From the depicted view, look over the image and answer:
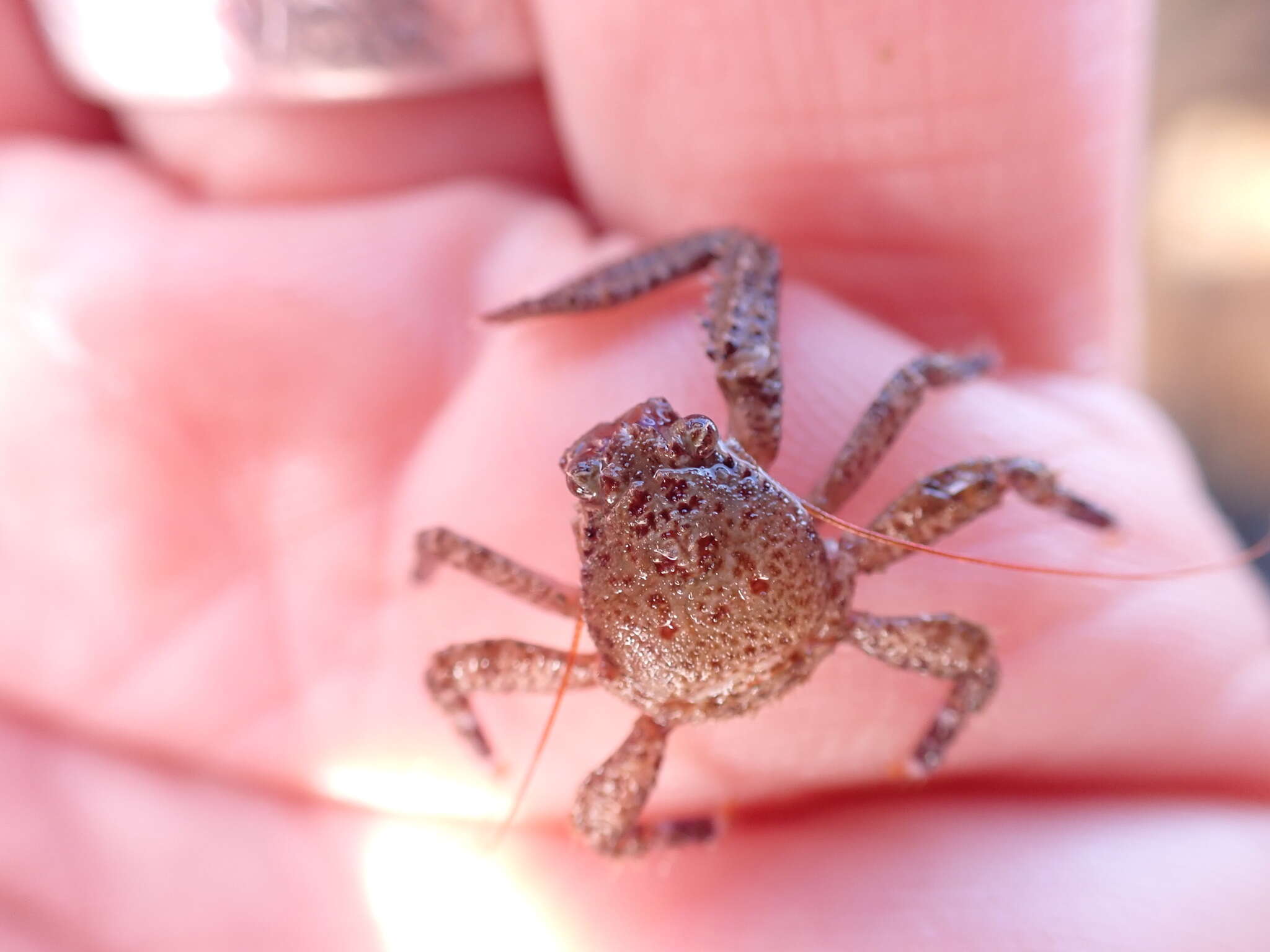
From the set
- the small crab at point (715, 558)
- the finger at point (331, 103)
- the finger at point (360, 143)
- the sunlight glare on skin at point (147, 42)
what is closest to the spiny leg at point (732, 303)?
the small crab at point (715, 558)

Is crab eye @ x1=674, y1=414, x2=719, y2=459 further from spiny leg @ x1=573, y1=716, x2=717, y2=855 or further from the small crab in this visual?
spiny leg @ x1=573, y1=716, x2=717, y2=855

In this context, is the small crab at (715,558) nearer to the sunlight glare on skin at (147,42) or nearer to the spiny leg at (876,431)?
the spiny leg at (876,431)

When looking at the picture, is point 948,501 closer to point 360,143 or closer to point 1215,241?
Result: point 360,143

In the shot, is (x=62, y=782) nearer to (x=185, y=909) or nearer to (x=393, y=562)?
(x=185, y=909)

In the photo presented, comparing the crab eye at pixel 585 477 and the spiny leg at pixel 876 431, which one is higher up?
the crab eye at pixel 585 477

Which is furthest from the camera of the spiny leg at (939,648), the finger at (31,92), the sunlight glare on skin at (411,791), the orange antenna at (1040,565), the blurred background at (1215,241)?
the blurred background at (1215,241)

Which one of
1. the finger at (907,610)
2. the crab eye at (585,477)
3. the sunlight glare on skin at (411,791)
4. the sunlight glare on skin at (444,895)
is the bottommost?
the sunlight glare on skin at (444,895)
